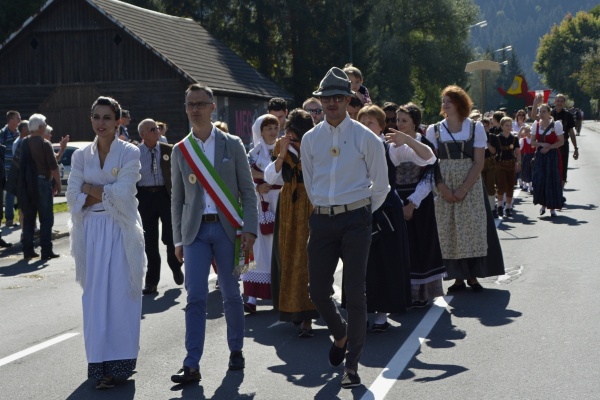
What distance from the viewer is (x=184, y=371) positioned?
23.4 ft

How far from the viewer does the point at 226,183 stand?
7.39 meters

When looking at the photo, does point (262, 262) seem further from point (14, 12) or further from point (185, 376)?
point (14, 12)

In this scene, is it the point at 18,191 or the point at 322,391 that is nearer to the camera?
the point at 322,391

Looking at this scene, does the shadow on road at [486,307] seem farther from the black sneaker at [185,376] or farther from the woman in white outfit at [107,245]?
the woman in white outfit at [107,245]

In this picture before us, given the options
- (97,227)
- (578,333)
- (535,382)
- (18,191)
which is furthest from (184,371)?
(18,191)

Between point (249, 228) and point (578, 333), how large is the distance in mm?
2812

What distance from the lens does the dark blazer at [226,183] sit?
7312mm

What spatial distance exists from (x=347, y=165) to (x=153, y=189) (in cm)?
534

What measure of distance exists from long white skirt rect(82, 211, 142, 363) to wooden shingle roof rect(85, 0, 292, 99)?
1234 inches

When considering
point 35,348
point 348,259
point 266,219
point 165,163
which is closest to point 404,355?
point 348,259

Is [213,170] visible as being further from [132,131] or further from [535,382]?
[132,131]

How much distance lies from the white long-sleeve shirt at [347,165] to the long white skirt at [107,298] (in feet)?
4.67

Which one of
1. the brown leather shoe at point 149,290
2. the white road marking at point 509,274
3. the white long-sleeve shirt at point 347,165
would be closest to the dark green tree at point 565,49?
the white road marking at point 509,274

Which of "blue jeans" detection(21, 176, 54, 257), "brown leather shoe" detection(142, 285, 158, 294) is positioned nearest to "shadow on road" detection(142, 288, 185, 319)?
"brown leather shoe" detection(142, 285, 158, 294)
